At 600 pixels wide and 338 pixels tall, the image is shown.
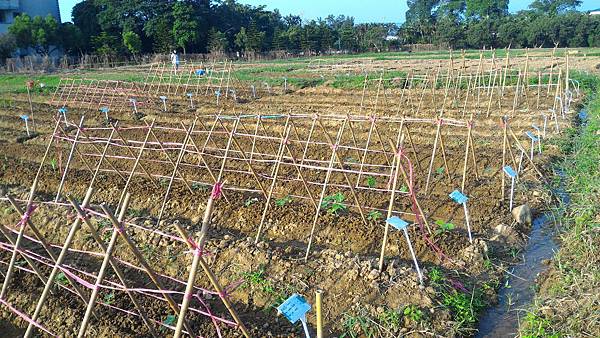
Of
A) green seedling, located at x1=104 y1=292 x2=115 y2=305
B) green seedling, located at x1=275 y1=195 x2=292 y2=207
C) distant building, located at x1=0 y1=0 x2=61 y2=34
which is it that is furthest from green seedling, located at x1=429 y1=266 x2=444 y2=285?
distant building, located at x1=0 y1=0 x2=61 y2=34

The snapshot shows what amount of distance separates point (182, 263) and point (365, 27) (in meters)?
50.5

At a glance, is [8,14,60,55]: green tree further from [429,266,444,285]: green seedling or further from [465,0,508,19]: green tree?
[465,0,508,19]: green tree

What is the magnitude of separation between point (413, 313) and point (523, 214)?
3037 mm

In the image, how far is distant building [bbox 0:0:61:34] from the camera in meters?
38.3

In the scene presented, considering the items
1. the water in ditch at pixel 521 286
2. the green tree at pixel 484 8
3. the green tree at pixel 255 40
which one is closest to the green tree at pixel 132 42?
the green tree at pixel 255 40

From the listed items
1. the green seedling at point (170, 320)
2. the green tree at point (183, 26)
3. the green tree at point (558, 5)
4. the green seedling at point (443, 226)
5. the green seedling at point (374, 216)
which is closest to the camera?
the green seedling at point (170, 320)

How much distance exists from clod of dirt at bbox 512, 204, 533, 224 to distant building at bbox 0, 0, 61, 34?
42168mm

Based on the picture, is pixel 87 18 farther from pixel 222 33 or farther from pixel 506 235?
pixel 506 235

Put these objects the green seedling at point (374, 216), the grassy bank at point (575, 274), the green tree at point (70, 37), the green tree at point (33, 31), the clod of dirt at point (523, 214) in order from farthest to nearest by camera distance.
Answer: the green tree at point (70, 37)
the green tree at point (33, 31)
the clod of dirt at point (523, 214)
the green seedling at point (374, 216)
the grassy bank at point (575, 274)

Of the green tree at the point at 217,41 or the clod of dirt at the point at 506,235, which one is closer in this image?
the clod of dirt at the point at 506,235

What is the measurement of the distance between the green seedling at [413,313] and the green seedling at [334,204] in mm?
2218

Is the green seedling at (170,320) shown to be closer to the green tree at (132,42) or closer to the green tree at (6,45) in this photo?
the green tree at (6,45)

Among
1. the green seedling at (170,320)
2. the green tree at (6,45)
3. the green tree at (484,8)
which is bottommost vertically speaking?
the green seedling at (170,320)

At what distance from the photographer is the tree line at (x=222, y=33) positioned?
36.9 metres
